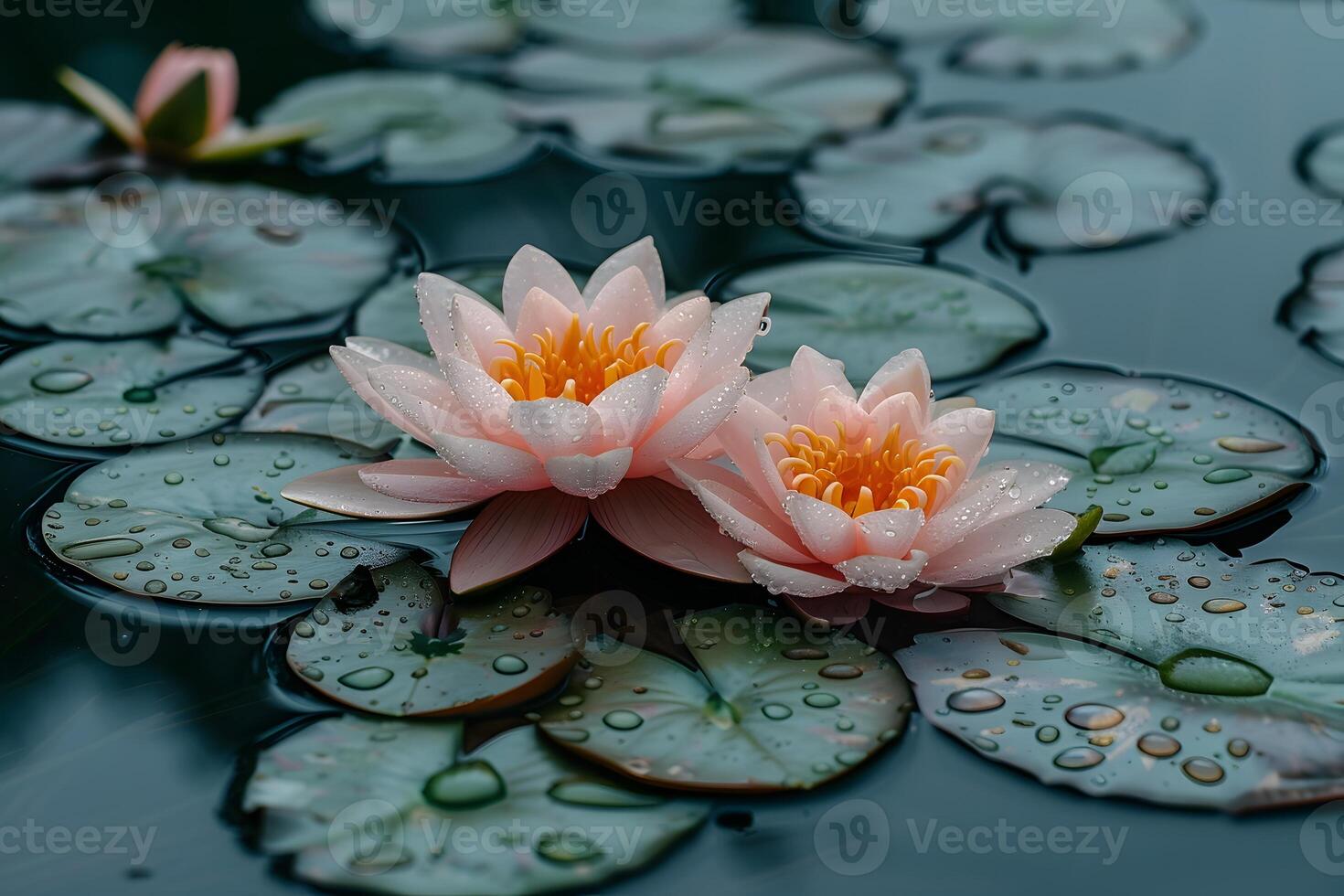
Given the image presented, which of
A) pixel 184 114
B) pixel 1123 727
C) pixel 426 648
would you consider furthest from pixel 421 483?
pixel 184 114

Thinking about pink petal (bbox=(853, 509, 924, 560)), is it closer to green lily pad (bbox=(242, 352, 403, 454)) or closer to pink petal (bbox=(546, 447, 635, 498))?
pink petal (bbox=(546, 447, 635, 498))

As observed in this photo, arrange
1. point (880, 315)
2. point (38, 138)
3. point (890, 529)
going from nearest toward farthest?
point (890, 529) → point (880, 315) → point (38, 138)

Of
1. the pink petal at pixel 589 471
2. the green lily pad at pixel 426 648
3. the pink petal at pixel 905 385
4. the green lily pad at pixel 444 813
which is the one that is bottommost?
the green lily pad at pixel 444 813

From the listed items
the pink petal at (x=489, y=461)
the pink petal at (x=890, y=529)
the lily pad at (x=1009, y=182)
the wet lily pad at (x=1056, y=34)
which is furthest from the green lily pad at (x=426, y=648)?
the wet lily pad at (x=1056, y=34)

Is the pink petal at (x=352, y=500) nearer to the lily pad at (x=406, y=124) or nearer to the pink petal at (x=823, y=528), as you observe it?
the pink petal at (x=823, y=528)

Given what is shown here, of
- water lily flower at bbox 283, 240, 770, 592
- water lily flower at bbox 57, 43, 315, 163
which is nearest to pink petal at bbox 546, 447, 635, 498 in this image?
water lily flower at bbox 283, 240, 770, 592

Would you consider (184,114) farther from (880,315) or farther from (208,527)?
(880,315)
